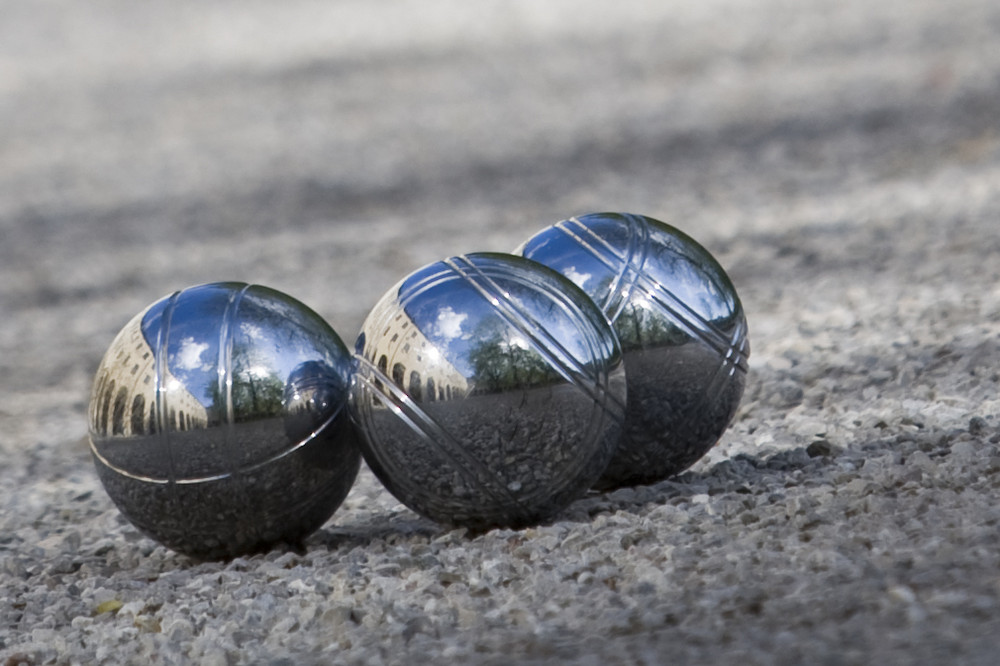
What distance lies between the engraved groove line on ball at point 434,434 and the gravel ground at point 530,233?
0.71 ft

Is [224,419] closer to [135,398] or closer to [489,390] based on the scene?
[135,398]

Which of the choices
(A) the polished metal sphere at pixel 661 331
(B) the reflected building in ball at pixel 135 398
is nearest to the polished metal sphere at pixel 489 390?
(A) the polished metal sphere at pixel 661 331

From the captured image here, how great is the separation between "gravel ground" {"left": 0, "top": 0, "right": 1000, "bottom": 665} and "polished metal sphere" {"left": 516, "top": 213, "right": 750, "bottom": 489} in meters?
0.22

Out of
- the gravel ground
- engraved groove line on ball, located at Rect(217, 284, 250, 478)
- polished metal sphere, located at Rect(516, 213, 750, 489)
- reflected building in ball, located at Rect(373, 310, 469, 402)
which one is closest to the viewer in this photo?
the gravel ground

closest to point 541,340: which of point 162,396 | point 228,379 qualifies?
point 228,379

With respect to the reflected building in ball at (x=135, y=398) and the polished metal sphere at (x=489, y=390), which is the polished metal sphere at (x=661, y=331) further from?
the reflected building in ball at (x=135, y=398)

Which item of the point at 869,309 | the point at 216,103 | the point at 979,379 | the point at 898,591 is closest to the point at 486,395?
the point at 898,591

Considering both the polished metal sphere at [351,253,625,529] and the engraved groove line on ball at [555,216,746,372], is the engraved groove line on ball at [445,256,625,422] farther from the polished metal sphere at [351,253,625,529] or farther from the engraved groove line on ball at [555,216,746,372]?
the engraved groove line on ball at [555,216,746,372]

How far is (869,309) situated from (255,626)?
5.14 meters

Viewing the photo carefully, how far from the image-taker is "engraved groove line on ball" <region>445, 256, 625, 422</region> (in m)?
4.97

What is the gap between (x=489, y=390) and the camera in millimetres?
4918

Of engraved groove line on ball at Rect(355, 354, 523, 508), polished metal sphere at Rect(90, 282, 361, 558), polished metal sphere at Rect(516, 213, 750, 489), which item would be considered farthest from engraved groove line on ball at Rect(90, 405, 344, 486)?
polished metal sphere at Rect(516, 213, 750, 489)

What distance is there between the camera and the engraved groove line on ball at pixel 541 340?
196 inches

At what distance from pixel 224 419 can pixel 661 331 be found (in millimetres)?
1683
